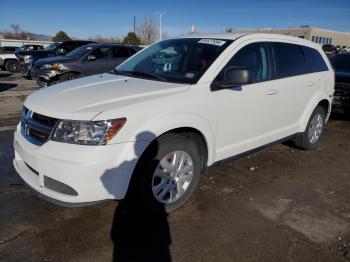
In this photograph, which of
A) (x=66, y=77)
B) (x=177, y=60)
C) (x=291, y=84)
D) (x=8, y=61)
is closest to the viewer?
(x=177, y=60)

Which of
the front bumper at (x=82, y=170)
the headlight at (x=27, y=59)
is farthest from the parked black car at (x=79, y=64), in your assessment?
the front bumper at (x=82, y=170)

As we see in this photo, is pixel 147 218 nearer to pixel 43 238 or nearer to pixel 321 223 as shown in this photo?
pixel 43 238

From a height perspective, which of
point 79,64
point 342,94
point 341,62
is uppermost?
point 341,62

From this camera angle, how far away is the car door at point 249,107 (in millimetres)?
3984

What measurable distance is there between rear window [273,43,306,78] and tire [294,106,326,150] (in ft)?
2.85

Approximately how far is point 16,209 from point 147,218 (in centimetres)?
139

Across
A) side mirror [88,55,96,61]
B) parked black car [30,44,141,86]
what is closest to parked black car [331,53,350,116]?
parked black car [30,44,141,86]

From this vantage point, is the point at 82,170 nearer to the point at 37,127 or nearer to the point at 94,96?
the point at 37,127

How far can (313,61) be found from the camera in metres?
5.60

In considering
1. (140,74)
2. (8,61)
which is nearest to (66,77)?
(140,74)

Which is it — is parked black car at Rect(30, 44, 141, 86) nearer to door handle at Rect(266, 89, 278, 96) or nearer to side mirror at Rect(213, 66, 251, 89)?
door handle at Rect(266, 89, 278, 96)

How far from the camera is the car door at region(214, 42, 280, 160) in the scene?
3984 mm

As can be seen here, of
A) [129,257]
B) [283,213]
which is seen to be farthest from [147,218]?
[283,213]

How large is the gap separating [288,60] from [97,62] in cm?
772
